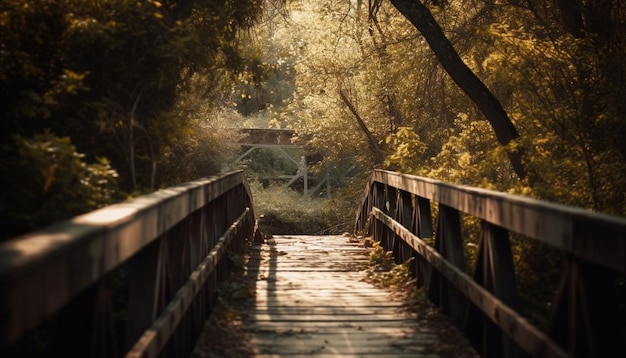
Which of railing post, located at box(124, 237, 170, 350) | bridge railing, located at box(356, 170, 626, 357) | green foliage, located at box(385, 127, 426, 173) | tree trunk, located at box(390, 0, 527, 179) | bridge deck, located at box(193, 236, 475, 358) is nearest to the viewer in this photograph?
bridge railing, located at box(356, 170, 626, 357)

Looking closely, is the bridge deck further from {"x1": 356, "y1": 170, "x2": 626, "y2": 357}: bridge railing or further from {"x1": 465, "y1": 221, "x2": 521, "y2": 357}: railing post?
{"x1": 356, "y1": 170, "x2": 626, "y2": 357}: bridge railing

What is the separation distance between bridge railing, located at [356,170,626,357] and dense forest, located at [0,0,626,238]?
1.25 meters

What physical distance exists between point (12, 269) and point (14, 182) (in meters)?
3.04

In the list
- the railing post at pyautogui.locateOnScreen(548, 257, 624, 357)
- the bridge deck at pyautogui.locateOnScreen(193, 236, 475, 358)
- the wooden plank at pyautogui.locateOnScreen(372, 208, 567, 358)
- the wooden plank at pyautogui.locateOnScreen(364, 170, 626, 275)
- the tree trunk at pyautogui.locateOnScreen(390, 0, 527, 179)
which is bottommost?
the bridge deck at pyautogui.locateOnScreen(193, 236, 475, 358)

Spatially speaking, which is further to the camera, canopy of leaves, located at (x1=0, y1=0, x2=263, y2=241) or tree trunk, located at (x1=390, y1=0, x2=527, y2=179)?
tree trunk, located at (x1=390, y1=0, x2=527, y2=179)

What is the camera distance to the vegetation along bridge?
8.07ft

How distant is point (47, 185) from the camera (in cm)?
434

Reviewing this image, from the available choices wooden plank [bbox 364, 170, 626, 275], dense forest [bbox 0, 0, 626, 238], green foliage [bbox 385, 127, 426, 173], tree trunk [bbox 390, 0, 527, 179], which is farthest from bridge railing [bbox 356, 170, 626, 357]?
green foliage [bbox 385, 127, 426, 173]

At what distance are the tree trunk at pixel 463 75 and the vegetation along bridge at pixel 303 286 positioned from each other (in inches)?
93.8

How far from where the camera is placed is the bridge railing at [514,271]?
10.1ft

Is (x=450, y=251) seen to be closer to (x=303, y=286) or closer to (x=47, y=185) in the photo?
(x=303, y=286)

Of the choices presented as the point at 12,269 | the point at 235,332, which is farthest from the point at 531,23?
the point at 12,269

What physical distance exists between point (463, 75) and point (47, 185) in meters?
7.31

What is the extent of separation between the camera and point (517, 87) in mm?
10570
